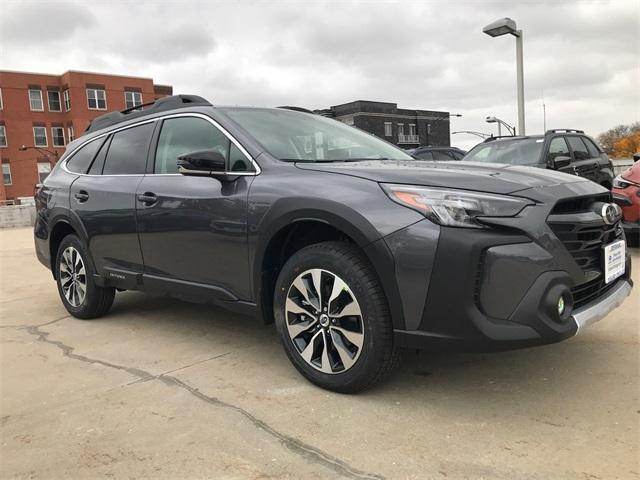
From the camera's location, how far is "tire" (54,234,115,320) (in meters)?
4.88

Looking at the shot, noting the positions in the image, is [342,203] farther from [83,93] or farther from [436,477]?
[83,93]

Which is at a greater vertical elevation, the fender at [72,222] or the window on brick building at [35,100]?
the window on brick building at [35,100]

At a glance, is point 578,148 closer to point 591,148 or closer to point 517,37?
point 591,148

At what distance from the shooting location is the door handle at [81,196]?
4.72 meters

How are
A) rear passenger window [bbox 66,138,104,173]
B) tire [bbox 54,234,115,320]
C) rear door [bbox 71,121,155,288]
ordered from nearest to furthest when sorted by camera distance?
rear door [bbox 71,121,155,288], tire [bbox 54,234,115,320], rear passenger window [bbox 66,138,104,173]

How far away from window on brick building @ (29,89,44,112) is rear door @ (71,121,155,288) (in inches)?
1676

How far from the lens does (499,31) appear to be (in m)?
12.2

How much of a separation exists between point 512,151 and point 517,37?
17.5ft

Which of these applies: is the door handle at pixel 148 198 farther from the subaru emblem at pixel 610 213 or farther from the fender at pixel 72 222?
the subaru emblem at pixel 610 213

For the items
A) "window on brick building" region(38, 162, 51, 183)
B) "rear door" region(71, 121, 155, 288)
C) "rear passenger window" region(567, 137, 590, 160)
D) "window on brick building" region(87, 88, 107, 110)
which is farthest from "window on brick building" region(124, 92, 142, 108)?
"rear door" region(71, 121, 155, 288)

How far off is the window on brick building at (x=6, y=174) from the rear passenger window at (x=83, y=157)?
41150 millimetres

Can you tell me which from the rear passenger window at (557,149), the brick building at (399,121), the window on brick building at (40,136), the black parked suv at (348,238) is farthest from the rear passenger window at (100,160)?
the brick building at (399,121)

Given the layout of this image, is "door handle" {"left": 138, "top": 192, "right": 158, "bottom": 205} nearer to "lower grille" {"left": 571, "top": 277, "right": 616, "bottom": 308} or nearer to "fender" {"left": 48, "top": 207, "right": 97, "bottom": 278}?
"fender" {"left": 48, "top": 207, "right": 97, "bottom": 278}

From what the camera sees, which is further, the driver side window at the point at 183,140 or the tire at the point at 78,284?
the tire at the point at 78,284
